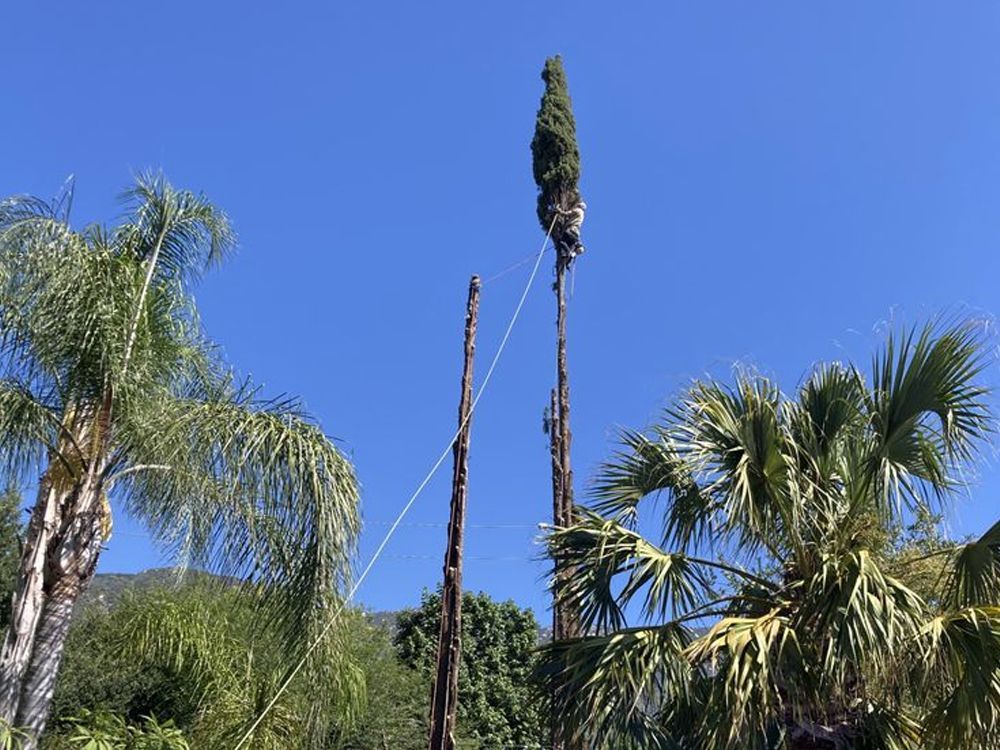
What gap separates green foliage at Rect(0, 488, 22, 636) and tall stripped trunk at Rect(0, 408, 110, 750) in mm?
8604

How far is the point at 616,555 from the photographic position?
292 inches

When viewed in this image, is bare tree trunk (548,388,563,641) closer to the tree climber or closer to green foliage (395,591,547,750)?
the tree climber

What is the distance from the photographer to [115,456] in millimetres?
7348

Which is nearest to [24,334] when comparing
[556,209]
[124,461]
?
[124,461]

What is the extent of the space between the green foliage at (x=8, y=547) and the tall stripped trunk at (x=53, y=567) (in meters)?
8.60

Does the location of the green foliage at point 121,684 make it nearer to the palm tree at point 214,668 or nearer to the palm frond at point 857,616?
the palm tree at point 214,668

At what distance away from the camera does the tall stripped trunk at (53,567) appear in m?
6.57

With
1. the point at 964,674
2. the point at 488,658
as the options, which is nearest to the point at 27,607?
the point at 964,674

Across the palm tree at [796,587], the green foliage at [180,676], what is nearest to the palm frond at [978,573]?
the palm tree at [796,587]

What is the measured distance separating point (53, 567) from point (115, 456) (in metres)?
0.92

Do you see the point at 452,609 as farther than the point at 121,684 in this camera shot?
No

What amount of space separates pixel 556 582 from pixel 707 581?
1.18m

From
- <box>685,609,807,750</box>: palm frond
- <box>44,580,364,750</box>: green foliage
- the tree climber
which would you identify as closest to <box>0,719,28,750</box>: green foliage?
<box>685,609,807,750</box>: palm frond

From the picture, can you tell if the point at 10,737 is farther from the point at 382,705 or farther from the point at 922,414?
the point at 382,705
